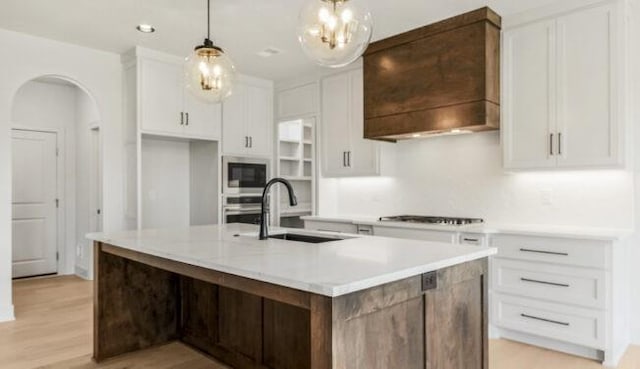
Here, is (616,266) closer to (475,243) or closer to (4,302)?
(475,243)

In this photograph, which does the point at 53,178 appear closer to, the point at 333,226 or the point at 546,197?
the point at 333,226

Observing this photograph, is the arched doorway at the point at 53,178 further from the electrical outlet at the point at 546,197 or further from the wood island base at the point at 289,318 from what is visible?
the electrical outlet at the point at 546,197

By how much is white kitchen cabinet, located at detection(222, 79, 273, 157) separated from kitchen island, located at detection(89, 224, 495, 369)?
2.21m

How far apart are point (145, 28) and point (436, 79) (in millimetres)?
2573

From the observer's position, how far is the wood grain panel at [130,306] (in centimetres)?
288

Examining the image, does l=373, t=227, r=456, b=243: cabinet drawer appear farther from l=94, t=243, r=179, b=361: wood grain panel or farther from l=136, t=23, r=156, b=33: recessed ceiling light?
l=136, t=23, r=156, b=33: recessed ceiling light

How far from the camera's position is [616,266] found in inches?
113

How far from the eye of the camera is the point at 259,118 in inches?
216

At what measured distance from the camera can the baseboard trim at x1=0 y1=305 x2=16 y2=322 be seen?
3.73 meters

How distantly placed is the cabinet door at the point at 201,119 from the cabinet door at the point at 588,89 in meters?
3.41

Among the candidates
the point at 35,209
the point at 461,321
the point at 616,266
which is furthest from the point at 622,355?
the point at 35,209

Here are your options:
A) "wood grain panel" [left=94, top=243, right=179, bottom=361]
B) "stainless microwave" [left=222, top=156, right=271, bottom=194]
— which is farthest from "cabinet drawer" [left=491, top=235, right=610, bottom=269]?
"stainless microwave" [left=222, top=156, right=271, bottom=194]

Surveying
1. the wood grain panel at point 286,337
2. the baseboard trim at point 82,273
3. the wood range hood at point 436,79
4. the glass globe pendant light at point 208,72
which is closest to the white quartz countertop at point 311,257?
the wood grain panel at point 286,337

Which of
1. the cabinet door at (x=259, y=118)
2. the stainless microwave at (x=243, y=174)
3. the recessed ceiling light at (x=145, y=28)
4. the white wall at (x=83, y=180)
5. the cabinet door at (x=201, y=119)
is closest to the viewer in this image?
the recessed ceiling light at (x=145, y=28)
